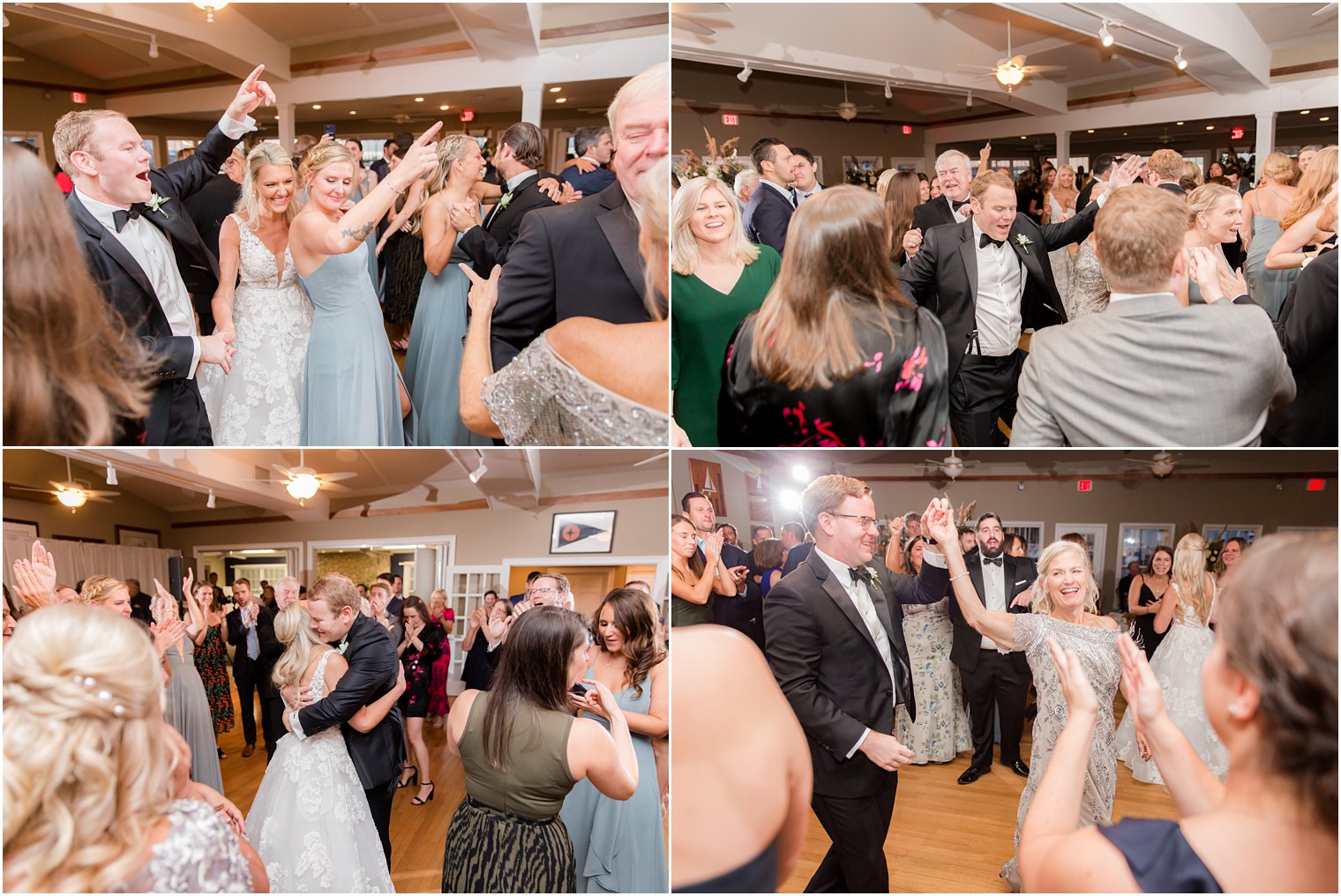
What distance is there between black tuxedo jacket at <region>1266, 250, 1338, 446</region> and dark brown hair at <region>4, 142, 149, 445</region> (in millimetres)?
3028

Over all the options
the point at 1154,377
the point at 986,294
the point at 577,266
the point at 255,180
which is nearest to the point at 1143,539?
the point at 1154,377

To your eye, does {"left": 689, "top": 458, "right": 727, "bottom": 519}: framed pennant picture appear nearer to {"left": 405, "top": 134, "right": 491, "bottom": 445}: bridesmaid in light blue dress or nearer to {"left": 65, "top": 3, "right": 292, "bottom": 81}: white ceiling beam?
{"left": 405, "top": 134, "right": 491, "bottom": 445}: bridesmaid in light blue dress

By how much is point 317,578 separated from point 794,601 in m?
1.30

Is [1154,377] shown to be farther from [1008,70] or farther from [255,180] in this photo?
[255,180]

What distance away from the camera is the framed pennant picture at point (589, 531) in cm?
244

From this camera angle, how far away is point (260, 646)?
2.52 m

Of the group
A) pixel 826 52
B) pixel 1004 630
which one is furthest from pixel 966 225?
pixel 1004 630

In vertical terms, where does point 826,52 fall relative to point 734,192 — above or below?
above

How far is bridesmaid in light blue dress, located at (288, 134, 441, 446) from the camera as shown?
7.89ft

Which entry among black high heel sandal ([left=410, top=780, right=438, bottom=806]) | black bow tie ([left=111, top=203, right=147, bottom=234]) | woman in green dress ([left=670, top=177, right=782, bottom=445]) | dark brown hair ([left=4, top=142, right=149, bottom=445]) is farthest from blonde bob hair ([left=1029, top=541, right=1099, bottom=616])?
black bow tie ([left=111, top=203, right=147, bottom=234])

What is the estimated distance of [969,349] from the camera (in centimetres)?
244

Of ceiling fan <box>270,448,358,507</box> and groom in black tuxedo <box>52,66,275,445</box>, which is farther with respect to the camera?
ceiling fan <box>270,448,358,507</box>

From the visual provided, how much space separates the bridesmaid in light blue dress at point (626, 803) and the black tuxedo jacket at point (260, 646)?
88cm

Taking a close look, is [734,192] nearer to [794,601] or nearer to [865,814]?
[794,601]
